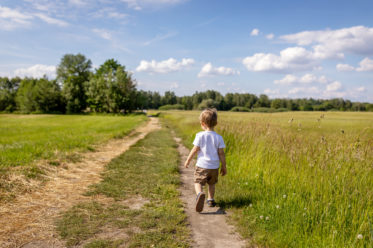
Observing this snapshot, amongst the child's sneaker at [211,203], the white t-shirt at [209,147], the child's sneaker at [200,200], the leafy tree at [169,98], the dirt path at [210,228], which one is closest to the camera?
the dirt path at [210,228]

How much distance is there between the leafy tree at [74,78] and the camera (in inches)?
2552

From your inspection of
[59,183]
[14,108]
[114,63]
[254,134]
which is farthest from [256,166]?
[14,108]

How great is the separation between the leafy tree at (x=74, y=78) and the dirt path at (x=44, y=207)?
6390 centimetres

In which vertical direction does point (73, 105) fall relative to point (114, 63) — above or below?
below

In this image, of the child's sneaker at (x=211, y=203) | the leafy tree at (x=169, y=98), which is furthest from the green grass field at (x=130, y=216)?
the leafy tree at (x=169, y=98)

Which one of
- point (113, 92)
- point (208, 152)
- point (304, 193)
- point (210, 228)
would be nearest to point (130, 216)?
point (210, 228)

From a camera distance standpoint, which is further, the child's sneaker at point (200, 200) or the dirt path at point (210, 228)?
the child's sneaker at point (200, 200)

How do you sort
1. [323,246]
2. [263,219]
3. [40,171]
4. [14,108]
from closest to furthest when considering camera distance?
[323,246]
[263,219]
[40,171]
[14,108]

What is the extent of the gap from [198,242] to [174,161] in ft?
19.0

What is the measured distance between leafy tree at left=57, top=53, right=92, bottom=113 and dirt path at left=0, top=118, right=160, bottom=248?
63896 mm

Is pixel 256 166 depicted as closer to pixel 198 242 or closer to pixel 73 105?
pixel 198 242

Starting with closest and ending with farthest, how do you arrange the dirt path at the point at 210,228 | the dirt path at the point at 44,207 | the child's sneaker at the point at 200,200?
1. the dirt path at the point at 44,207
2. the dirt path at the point at 210,228
3. the child's sneaker at the point at 200,200

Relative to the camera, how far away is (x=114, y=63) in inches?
2643

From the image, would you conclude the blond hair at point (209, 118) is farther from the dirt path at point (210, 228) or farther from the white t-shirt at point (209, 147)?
the dirt path at point (210, 228)
